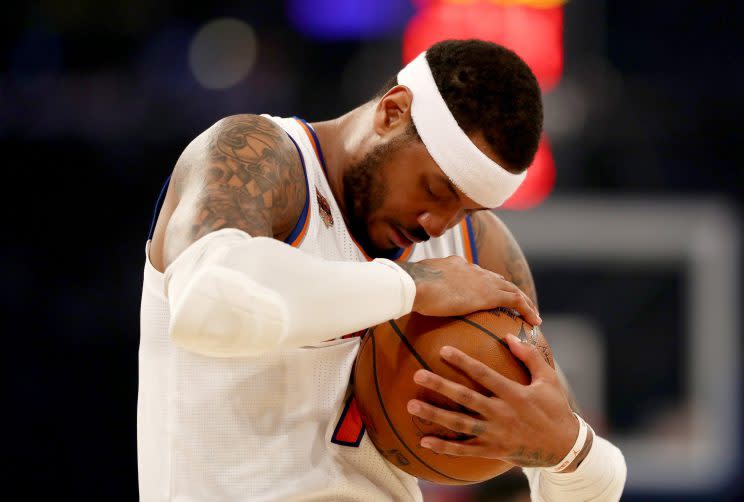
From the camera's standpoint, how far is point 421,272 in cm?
236

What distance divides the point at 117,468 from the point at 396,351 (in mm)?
4373

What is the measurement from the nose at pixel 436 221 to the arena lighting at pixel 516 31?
3.94 metres

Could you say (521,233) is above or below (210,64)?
below

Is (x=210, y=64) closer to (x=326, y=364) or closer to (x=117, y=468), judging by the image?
(x=117, y=468)

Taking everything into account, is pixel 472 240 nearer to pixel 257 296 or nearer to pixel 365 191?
pixel 365 191

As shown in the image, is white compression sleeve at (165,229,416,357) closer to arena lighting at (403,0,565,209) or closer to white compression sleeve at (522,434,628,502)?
white compression sleeve at (522,434,628,502)

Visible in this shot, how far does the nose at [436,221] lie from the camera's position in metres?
2.72

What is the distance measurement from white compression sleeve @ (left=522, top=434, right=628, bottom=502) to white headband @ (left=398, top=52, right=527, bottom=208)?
71 centimetres

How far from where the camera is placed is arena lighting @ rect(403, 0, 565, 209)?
659 centimetres

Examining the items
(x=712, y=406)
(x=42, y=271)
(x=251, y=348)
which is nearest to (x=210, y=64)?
(x=42, y=271)

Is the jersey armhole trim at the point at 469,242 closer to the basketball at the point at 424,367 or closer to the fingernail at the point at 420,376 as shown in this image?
the basketball at the point at 424,367

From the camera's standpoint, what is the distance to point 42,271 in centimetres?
655

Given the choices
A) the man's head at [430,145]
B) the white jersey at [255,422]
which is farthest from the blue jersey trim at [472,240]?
the white jersey at [255,422]

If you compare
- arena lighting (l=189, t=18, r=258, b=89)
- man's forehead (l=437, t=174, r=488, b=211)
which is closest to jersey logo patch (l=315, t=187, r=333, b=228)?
man's forehead (l=437, t=174, r=488, b=211)
